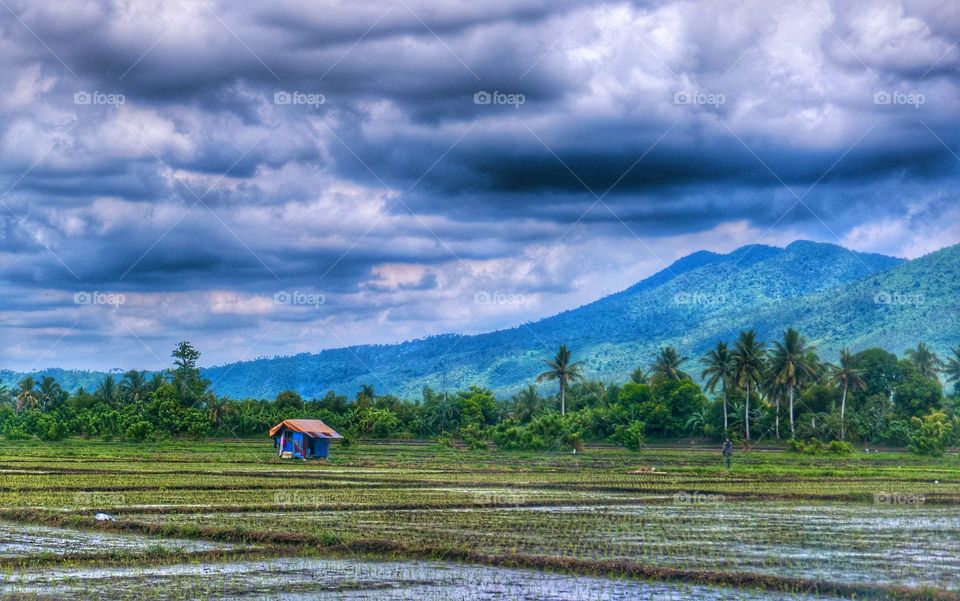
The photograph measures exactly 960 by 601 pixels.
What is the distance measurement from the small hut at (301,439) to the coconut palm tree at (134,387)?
54895mm

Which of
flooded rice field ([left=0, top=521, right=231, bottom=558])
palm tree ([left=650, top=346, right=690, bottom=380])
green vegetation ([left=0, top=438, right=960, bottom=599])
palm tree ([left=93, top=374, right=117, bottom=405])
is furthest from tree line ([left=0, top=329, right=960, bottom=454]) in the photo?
flooded rice field ([left=0, top=521, right=231, bottom=558])

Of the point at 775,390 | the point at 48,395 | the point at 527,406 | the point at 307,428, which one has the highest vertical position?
the point at 775,390

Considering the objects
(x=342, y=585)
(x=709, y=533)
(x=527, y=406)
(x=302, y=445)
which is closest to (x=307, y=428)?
(x=302, y=445)

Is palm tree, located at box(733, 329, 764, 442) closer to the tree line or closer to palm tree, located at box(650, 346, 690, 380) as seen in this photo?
the tree line

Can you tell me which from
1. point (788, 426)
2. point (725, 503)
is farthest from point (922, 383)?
point (725, 503)

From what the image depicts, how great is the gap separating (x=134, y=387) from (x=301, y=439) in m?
62.4

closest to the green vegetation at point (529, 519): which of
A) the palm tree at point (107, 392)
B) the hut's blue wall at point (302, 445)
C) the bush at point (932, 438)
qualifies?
the hut's blue wall at point (302, 445)

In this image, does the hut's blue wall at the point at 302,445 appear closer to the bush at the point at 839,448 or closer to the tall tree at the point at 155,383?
the bush at the point at 839,448

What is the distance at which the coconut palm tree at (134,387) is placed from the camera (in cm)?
11650

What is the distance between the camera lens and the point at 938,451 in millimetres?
66438

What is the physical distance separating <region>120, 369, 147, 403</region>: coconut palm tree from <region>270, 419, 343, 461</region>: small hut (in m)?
54.9

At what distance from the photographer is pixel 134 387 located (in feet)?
392

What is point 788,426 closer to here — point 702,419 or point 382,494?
point 702,419

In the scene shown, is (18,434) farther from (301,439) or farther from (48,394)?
(301,439)
